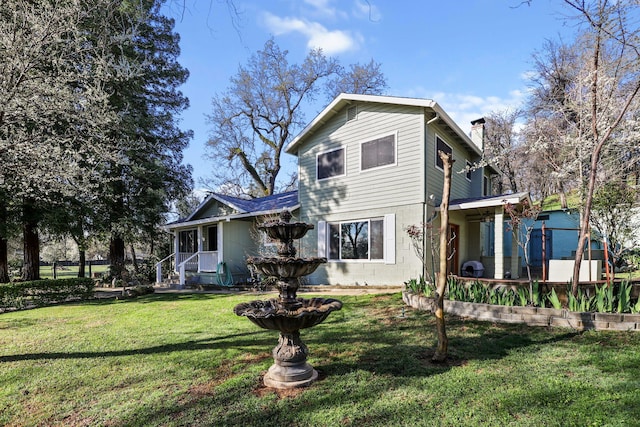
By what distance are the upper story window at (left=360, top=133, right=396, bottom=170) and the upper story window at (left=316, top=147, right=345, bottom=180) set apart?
0.85m

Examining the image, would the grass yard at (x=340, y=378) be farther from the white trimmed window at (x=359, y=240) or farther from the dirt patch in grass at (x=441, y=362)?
the white trimmed window at (x=359, y=240)

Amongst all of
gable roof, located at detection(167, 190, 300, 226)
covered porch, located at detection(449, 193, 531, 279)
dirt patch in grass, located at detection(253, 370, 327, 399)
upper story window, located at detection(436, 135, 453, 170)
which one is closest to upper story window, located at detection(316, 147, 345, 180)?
gable roof, located at detection(167, 190, 300, 226)

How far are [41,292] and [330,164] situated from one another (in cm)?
1050

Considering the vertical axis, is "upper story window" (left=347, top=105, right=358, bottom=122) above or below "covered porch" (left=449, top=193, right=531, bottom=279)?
above

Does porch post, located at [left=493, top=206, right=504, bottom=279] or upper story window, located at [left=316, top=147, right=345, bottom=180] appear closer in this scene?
porch post, located at [left=493, top=206, right=504, bottom=279]

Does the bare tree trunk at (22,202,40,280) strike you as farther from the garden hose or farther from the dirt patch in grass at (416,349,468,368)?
the dirt patch in grass at (416,349,468,368)

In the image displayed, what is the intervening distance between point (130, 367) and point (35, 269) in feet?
40.1

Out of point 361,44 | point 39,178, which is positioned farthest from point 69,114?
point 361,44

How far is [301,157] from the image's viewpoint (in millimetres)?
13594

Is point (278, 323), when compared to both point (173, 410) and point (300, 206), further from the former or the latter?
point (300, 206)

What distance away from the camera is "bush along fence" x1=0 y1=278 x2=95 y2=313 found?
1030 cm

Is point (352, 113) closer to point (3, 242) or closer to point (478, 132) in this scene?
point (478, 132)

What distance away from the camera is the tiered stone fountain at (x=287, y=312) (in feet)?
12.0

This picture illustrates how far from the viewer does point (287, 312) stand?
3.69 metres
